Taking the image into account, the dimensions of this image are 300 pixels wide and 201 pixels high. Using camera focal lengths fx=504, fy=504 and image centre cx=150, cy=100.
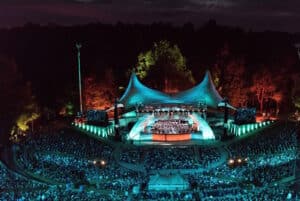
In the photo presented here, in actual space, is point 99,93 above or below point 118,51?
below

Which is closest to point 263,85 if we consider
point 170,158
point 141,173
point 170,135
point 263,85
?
point 263,85

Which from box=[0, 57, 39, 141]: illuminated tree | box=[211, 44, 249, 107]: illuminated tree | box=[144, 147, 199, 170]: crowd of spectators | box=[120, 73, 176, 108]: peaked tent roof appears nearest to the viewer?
box=[144, 147, 199, 170]: crowd of spectators

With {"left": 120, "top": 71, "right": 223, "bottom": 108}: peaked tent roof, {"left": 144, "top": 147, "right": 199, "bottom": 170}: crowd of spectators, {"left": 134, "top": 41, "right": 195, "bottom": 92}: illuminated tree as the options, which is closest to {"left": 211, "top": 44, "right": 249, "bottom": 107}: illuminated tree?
{"left": 134, "top": 41, "right": 195, "bottom": 92}: illuminated tree

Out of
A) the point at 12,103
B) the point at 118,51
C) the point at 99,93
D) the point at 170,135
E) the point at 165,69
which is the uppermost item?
the point at 118,51

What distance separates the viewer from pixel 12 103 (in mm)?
45625

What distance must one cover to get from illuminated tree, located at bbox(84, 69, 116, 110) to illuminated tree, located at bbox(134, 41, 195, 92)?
4.89 meters

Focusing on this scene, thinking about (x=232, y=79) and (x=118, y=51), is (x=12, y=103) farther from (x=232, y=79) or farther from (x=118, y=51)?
(x=118, y=51)

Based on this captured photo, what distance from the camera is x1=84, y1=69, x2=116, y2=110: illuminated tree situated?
179ft

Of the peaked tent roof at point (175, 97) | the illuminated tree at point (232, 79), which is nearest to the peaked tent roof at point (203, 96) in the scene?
the peaked tent roof at point (175, 97)

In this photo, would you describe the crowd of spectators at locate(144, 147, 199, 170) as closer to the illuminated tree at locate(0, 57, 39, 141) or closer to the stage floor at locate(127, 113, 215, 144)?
the stage floor at locate(127, 113, 215, 144)

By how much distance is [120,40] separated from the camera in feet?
236

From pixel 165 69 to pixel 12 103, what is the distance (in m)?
19.1

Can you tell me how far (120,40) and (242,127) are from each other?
32.8 m

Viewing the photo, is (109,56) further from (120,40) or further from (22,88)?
(22,88)
